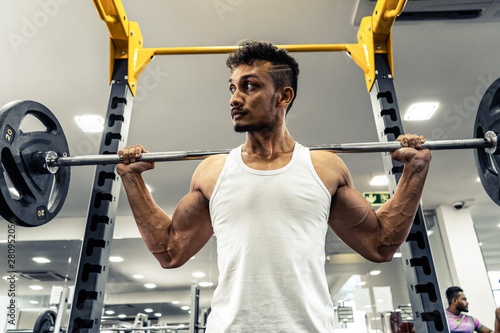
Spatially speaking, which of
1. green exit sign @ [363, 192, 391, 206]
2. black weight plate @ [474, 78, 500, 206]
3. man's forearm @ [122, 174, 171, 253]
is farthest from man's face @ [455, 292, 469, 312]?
man's forearm @ [122, 174, 171, 253]

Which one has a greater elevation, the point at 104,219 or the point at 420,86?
the point at 420,86

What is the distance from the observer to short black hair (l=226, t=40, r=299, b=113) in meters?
1.34

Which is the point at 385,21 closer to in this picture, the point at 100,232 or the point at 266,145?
the point at 266,145

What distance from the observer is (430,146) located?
52.8 inches

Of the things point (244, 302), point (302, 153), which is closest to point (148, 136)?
point (302, 153)

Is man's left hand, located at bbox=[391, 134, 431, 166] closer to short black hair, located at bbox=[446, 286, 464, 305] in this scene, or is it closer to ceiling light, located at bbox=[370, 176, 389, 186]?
short black hair, located at bbox=[446, 286, 464, 305]

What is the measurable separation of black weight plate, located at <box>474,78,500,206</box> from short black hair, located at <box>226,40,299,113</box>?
0.73m

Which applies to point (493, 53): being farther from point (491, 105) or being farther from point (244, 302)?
point (244, 302)

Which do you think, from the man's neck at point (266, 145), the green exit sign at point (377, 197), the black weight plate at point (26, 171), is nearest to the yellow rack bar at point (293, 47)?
the black weight plate at point (26, 171)

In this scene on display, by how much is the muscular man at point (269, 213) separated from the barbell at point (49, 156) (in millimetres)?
83

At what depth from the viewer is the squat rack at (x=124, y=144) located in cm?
132

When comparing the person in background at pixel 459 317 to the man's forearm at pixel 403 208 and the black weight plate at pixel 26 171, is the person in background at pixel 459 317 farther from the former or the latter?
the black weight plate at pixel 26 171

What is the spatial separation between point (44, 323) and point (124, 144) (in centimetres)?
231

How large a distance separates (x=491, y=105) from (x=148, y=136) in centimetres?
325
